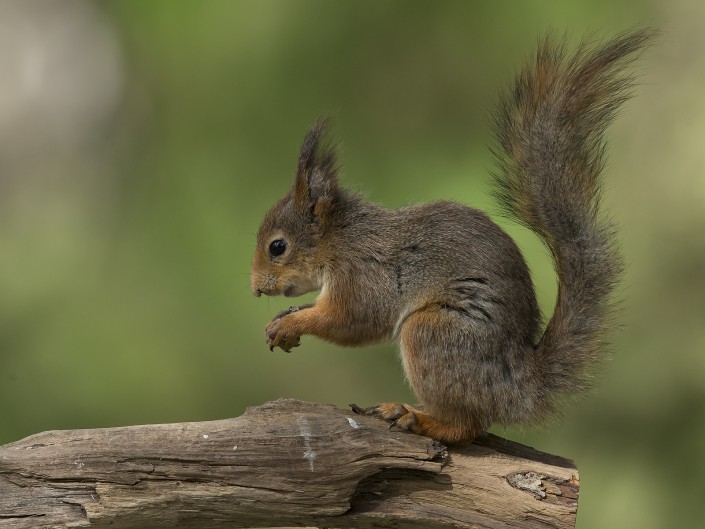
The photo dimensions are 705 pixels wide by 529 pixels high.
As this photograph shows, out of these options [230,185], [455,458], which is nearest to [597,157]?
A: [455,458]

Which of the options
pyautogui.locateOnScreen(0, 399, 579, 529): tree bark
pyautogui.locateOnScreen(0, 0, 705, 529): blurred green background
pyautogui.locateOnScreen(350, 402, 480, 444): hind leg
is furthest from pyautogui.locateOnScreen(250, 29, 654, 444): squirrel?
pyautogui.locateOnScreen(0, 0, 705, 529): blurred green background

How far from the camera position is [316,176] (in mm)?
2602

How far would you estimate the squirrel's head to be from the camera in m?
2.56

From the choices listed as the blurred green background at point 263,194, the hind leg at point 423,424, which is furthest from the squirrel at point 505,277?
the blurred green background at point 263,194

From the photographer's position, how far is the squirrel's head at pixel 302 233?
2.56 m

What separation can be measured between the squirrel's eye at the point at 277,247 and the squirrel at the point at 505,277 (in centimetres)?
Result: 12

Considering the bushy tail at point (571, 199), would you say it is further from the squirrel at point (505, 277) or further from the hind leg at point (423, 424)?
the hind leg at point (423, 424)

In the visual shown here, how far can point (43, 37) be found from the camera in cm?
428

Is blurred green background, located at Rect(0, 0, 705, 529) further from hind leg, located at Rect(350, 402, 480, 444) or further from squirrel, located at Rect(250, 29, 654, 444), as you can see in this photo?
hind leg, located at Rect(350, 402, 480, 444)

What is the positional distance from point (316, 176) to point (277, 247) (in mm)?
234

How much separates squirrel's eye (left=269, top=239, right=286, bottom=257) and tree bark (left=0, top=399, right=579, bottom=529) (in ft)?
1.76

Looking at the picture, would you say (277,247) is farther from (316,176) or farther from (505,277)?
(505,277)

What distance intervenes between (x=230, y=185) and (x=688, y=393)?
6.94 feet

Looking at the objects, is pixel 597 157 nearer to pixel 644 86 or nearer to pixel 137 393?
pixel 644 86
